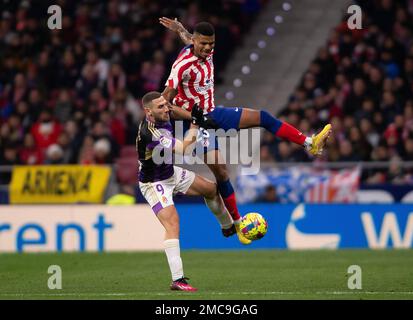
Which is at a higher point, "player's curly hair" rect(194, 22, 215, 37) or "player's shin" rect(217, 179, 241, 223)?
"player's curly hair" rect(194, 22, 215, 37)

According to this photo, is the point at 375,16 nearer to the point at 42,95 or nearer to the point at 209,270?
the point at 42,95

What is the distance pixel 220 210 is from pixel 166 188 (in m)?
0.99

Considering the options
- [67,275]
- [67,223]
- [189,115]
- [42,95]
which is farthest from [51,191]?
[189,115]

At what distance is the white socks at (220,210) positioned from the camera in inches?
509

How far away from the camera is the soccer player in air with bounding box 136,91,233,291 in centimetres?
1182

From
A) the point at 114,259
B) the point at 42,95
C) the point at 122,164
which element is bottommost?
the point at 114,259

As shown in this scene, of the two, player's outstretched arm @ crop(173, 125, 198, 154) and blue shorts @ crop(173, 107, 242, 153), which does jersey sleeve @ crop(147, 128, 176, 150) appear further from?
blue shorts @ crop(173, 107, 242, 153)

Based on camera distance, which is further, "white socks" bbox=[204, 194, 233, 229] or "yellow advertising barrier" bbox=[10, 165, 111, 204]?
"yellow advertising barrier" bbox=[10, 165, 111, 204]

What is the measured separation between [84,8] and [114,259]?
28.7ft

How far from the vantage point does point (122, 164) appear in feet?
62.8

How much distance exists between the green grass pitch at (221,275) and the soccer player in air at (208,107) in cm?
102

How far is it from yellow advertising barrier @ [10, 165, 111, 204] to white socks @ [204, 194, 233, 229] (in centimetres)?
607

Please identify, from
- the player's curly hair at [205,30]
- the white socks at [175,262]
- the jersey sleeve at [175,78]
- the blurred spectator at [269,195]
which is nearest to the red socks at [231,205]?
the white socks at [175,262]

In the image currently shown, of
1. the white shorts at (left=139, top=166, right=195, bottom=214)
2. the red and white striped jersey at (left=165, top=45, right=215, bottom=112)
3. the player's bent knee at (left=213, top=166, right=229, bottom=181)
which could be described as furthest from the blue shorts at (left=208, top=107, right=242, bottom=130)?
the white shorts at (left=139, top=166, right=195, bottom=214)
